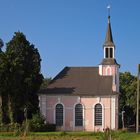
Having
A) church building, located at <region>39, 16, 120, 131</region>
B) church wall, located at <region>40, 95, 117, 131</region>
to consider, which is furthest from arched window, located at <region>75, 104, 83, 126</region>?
church wall, located at <region>40, 95, 117, 131</region>

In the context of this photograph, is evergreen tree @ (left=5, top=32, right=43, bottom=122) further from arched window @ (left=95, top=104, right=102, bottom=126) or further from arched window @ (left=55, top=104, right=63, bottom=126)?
arched window @ (left=95, top=104, right=102, bottom=126)

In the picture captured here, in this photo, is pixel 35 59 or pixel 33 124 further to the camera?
pixel 35 59

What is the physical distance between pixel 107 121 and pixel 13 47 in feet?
61.1

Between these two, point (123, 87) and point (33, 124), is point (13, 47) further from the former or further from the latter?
point (123, 87)

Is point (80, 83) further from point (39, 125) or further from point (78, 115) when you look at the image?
point (39, 125)

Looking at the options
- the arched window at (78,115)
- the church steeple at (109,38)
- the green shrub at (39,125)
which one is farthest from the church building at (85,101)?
the green shrub at (39,125)

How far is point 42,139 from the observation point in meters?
54.2

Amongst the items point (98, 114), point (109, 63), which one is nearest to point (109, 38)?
point (109, 63)

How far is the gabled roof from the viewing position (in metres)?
82.6

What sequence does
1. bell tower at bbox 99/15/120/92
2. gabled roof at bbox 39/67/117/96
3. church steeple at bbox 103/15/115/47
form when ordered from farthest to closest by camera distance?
church steeple at bbox 103/15/115/47 → bell tower at bbox 99/15/120/92 → gabled roof at bbox 39/67/117/96

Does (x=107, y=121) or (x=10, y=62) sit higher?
(x=10, y=62)

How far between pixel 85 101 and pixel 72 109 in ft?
7.84

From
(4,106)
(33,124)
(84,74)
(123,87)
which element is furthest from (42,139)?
(123,87)

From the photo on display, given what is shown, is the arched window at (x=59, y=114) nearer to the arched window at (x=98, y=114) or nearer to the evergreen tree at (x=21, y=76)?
the evergreen tree at (x=21, y=76)
